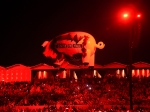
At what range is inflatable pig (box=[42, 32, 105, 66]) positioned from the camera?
28531 millimetres

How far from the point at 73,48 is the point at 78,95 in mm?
8848

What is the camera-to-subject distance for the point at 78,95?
20625 millimetres

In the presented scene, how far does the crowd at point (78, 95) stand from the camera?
17.5 meters

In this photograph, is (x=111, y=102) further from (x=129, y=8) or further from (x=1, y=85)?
(x=1, y=85)

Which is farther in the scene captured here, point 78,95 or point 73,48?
point 73,48

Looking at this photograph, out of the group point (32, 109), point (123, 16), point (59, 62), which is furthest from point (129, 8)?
point (59, 62)

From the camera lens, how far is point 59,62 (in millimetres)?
29969

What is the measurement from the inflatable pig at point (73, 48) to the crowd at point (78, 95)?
4.48 m

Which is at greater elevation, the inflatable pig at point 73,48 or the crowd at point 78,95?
the inflatable pig at point 73,48

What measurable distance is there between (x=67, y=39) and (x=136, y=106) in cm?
1206

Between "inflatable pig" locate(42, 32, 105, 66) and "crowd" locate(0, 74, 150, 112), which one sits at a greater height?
"inflatable pig" locate(42, 32, 105, 66)

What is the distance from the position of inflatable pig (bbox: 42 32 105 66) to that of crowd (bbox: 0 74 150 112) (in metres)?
4.48

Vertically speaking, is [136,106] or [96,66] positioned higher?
[96,66]

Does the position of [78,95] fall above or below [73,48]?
below
